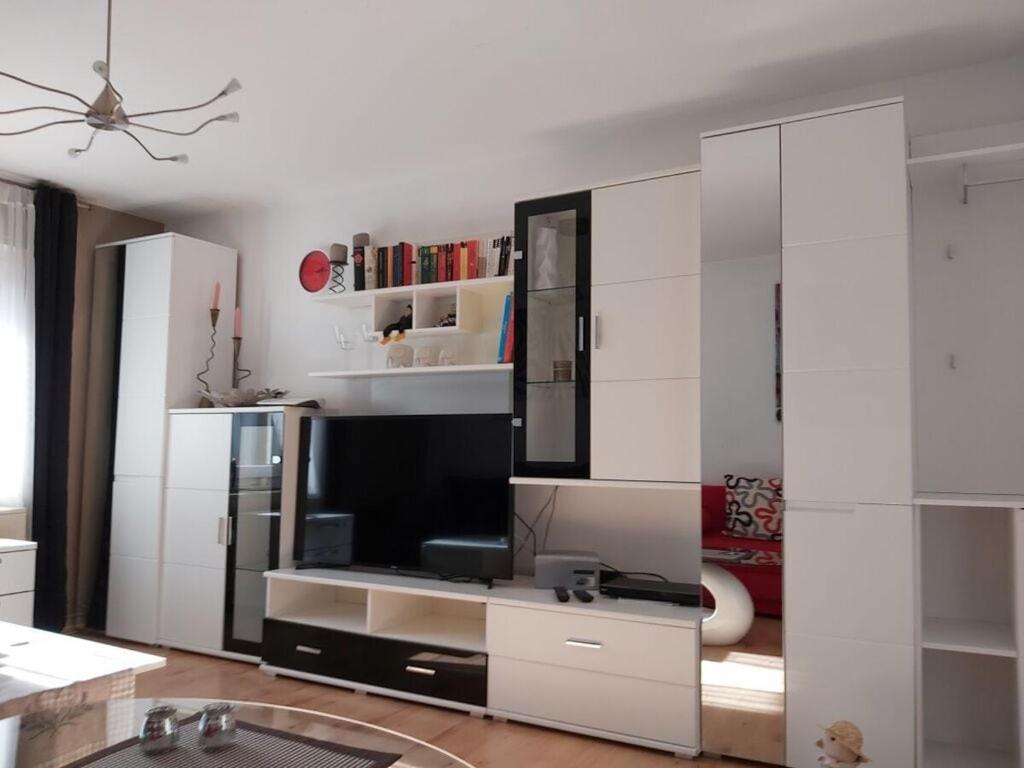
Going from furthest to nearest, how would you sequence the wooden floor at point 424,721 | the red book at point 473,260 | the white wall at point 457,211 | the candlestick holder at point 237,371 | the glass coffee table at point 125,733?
the candlestick holder at point 237,371 < the red book at point 473,260 < the white wall at point 457,211 < the wooden floor at point 424,721 < the glass coffee table at point 125,733

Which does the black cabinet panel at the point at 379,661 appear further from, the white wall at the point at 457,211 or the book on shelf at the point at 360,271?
the book on shelf at the point at 360,271

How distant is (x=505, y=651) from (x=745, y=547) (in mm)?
1022

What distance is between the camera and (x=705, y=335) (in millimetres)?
2654

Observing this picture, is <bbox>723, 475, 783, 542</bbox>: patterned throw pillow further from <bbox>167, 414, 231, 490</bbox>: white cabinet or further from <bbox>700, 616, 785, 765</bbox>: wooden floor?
<bbox>167, 414, 231, 490</bbox>: white cabinet

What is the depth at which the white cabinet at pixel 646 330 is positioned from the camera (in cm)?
277

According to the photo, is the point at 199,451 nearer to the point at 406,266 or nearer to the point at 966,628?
the point at 406,266

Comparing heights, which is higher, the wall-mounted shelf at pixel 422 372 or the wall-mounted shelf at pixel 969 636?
the wall-mounted shelf at pixel 422 372

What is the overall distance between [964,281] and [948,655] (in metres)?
1.32

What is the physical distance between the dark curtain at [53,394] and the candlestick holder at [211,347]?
0.71 meters

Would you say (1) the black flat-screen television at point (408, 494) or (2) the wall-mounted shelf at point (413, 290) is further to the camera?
(2) the wall-mounted shelf at point (413, 290)

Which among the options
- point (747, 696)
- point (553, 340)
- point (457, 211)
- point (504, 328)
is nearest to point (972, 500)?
point (747, 696)

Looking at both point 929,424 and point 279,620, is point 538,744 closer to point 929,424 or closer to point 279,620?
point 279,620

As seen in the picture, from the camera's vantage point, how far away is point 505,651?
2922 mm

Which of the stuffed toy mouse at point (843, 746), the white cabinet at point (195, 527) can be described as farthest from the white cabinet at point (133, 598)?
the stuffed toy mouse at point (843, 746)
